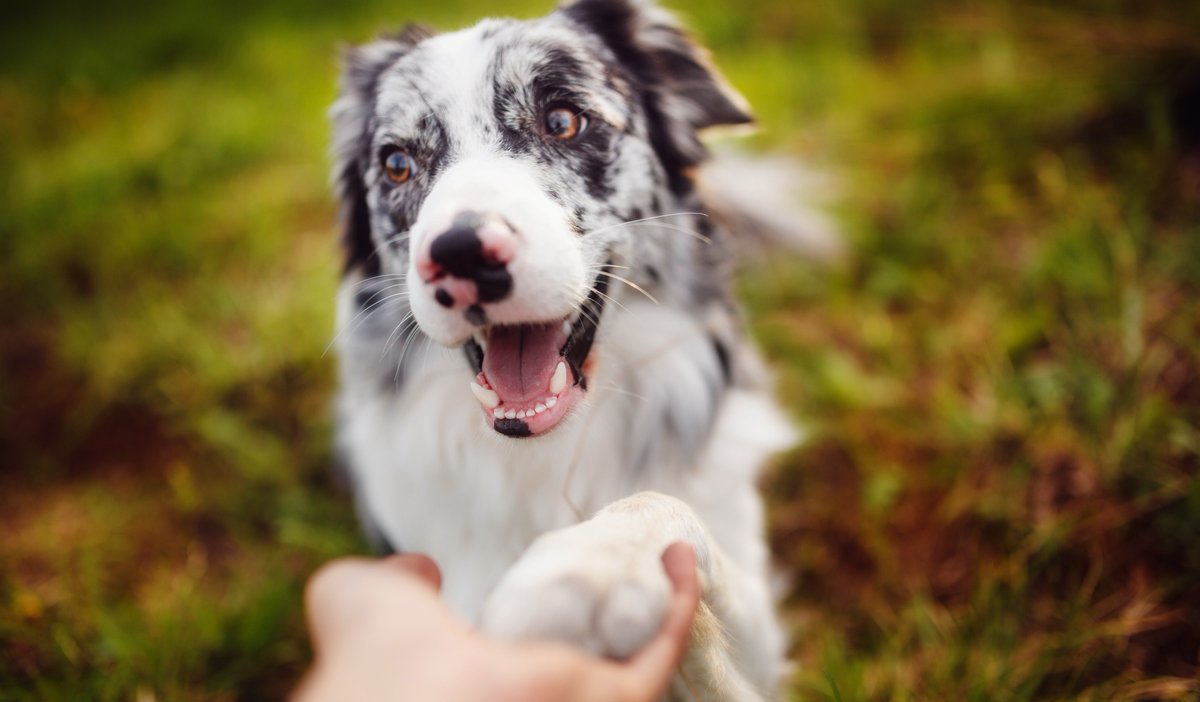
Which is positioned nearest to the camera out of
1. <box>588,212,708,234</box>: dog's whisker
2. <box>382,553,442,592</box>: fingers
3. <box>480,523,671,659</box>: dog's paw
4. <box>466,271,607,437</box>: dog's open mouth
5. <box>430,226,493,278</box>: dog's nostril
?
<box>480,523,671,659</box>: dog's paw

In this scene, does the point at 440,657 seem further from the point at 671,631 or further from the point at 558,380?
the point at 558,380

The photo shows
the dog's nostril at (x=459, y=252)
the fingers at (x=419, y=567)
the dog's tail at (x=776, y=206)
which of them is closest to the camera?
the fingers at (x=419, y=567)

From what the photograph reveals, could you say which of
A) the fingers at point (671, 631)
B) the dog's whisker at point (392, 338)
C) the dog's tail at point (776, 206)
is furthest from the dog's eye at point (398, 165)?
the dog's tail at point (776, 206)

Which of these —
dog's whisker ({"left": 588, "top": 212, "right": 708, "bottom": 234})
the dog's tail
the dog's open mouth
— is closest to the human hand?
the dog's open mouth

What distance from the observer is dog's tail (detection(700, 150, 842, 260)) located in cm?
351

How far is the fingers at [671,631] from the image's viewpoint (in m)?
0.93

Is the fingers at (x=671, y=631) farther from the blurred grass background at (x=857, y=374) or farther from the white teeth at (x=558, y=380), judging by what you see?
the blurred grass background at (x=857, y=374)

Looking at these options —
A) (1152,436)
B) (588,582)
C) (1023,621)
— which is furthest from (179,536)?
(1152,436)

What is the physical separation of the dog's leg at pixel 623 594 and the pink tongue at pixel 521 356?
398mm

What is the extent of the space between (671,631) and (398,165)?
1.44m

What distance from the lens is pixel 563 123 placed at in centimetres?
183

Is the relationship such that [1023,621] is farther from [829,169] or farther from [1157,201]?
[829,169]

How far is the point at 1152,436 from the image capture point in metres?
2.22

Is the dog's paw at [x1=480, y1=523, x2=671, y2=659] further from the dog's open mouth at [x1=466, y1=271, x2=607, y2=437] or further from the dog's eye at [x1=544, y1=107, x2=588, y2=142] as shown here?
the dog's eye at [x1=544, y1=107, x2=588, y2=142]
